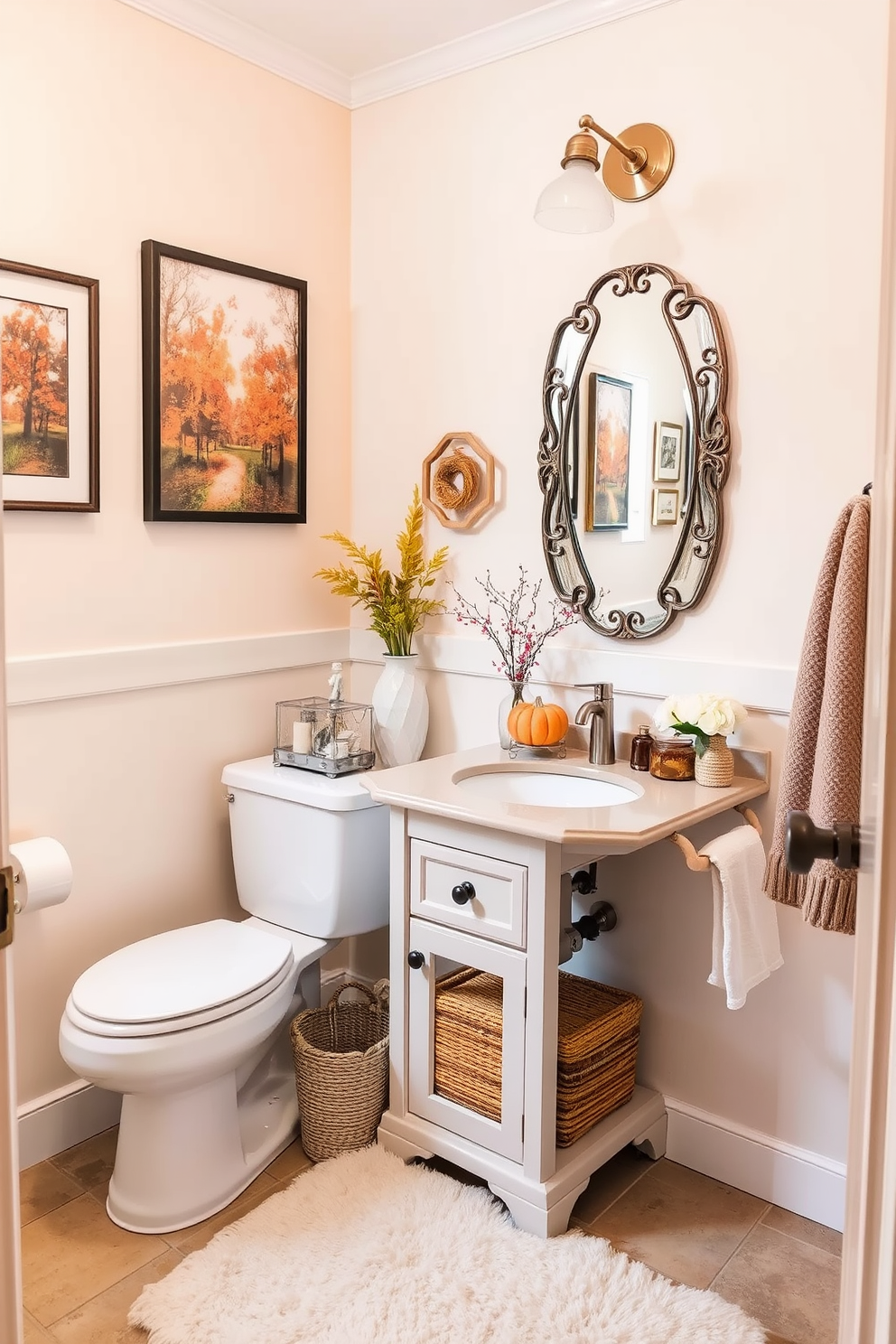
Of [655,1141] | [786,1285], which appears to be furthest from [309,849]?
[786,1285]

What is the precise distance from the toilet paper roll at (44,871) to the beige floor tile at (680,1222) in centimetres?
120

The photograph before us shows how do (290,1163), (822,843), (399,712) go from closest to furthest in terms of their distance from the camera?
(822,843)
(290,1163)
(399,712)

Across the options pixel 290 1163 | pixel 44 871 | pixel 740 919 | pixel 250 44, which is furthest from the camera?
pixel 250 44

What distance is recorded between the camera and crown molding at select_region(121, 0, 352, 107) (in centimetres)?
225

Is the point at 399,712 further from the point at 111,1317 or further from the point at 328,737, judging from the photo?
the point at 111,1317

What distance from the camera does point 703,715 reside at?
1.97 meters

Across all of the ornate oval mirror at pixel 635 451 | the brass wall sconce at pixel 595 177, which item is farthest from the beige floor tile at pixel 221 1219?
the brass wall sconce at pixel 595 177

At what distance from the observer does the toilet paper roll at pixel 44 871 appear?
1948 mm

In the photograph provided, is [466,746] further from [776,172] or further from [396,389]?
[776,172]

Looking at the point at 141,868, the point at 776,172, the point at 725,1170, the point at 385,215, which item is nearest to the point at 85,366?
the point at 385,215

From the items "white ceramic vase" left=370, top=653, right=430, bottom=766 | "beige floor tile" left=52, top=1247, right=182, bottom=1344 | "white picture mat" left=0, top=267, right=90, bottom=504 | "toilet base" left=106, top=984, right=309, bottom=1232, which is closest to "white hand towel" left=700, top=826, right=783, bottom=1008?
"white ceramic vase" left=370, top=653, right=430, bottom=766

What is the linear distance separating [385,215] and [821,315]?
1.22 meters

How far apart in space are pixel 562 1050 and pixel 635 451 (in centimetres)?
122

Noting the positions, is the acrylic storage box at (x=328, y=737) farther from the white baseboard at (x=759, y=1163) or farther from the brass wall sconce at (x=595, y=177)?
the brass wall sconce at (x=595, y=177)
